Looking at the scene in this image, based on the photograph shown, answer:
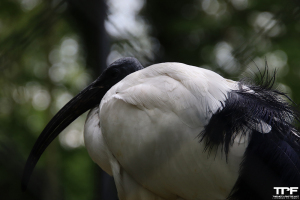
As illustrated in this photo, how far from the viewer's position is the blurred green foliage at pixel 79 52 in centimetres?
179

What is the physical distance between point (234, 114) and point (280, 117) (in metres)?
0.31

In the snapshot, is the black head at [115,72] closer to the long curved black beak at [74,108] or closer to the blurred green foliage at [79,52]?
the long curved black beak at [74,108]

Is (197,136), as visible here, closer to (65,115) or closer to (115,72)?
(115,72)

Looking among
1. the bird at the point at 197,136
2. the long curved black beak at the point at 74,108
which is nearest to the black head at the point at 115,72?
the long curved black beak at the point at 74,108

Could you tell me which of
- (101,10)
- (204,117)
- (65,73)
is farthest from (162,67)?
(65,73)

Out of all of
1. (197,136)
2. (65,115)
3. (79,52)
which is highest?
(79,52)

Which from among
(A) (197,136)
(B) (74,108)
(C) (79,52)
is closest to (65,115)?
(B) (74,108)

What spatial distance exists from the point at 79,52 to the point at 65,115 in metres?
1.01

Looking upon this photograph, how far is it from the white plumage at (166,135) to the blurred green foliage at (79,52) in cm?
17

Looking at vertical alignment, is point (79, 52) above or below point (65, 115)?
above

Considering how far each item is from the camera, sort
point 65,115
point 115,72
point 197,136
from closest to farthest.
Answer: point 197,136, point 65,115, point 115,72

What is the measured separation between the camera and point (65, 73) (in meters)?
5.81

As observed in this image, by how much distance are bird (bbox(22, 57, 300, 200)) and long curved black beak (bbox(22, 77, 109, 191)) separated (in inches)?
20.5

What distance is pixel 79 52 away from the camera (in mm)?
3527
